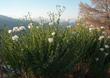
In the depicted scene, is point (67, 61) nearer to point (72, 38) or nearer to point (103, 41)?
point (72, 38)

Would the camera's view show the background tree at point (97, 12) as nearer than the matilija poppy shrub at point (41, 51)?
No

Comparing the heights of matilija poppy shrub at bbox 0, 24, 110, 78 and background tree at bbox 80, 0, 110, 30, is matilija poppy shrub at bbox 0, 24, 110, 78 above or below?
above

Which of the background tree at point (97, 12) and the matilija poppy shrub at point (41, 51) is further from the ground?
the matilija poppy shrub at point (41, 51)

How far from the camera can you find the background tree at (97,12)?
44312 mm

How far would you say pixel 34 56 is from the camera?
25.7 ft

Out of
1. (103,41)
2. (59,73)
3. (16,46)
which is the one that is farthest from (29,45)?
(103,41)

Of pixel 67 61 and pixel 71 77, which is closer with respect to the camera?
pixel 67 61

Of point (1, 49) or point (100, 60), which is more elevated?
point (1, 49)

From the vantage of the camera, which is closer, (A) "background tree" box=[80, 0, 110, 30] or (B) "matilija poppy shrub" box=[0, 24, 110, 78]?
(B) "matilija poppy shrub" box=[0, 24, 110, 78]

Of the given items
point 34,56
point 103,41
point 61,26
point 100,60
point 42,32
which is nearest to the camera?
point 34,56

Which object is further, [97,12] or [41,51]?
[97,12]

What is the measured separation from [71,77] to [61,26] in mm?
1338

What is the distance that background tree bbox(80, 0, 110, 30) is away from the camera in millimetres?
44312

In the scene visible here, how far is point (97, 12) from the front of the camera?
46.7 m
